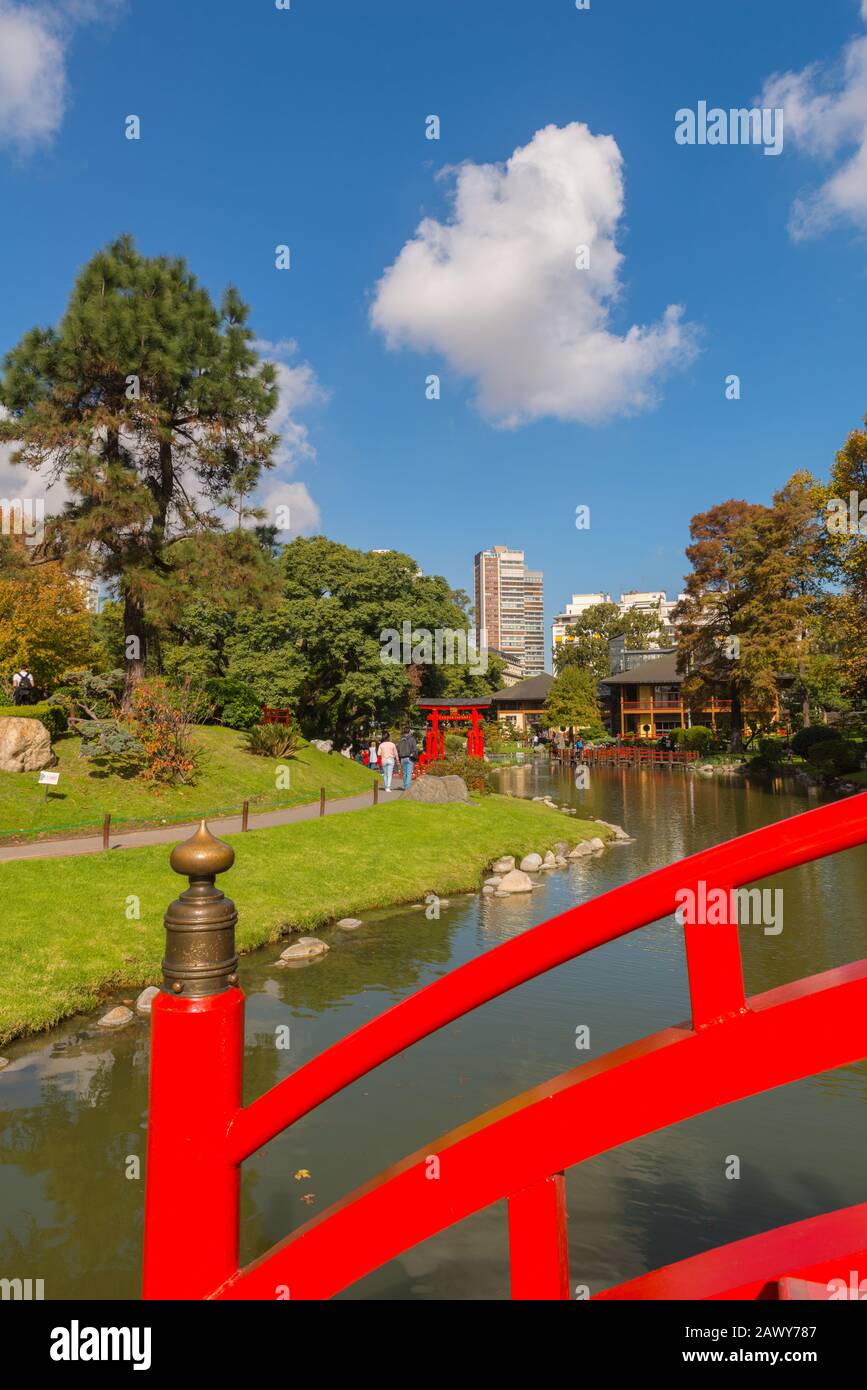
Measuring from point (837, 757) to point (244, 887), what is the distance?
28447 mm

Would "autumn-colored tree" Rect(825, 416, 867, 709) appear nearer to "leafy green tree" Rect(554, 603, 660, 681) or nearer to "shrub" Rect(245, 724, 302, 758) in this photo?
"shrub" Rect(245, 724, 302, 758)

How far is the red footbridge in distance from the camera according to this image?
1.23m

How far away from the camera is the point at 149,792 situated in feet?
63.7

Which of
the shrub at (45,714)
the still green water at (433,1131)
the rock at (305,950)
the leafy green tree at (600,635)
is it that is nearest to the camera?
the still green water at (433,1131)

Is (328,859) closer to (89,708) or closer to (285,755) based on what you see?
(89,708)

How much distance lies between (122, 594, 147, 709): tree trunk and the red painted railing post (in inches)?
801

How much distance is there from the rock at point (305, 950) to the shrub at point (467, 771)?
1397cm

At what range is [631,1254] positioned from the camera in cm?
469

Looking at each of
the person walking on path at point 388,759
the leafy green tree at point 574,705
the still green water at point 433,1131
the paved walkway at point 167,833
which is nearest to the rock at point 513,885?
the still green water at point 433,1131

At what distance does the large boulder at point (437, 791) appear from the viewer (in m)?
21.8

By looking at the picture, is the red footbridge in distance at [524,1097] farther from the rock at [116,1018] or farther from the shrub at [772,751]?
the shrub at [772,751]

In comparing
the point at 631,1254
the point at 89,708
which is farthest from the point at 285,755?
the point at 631,1254

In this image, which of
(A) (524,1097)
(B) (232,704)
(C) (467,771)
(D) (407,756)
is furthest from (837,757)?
(A) (524,1097)
